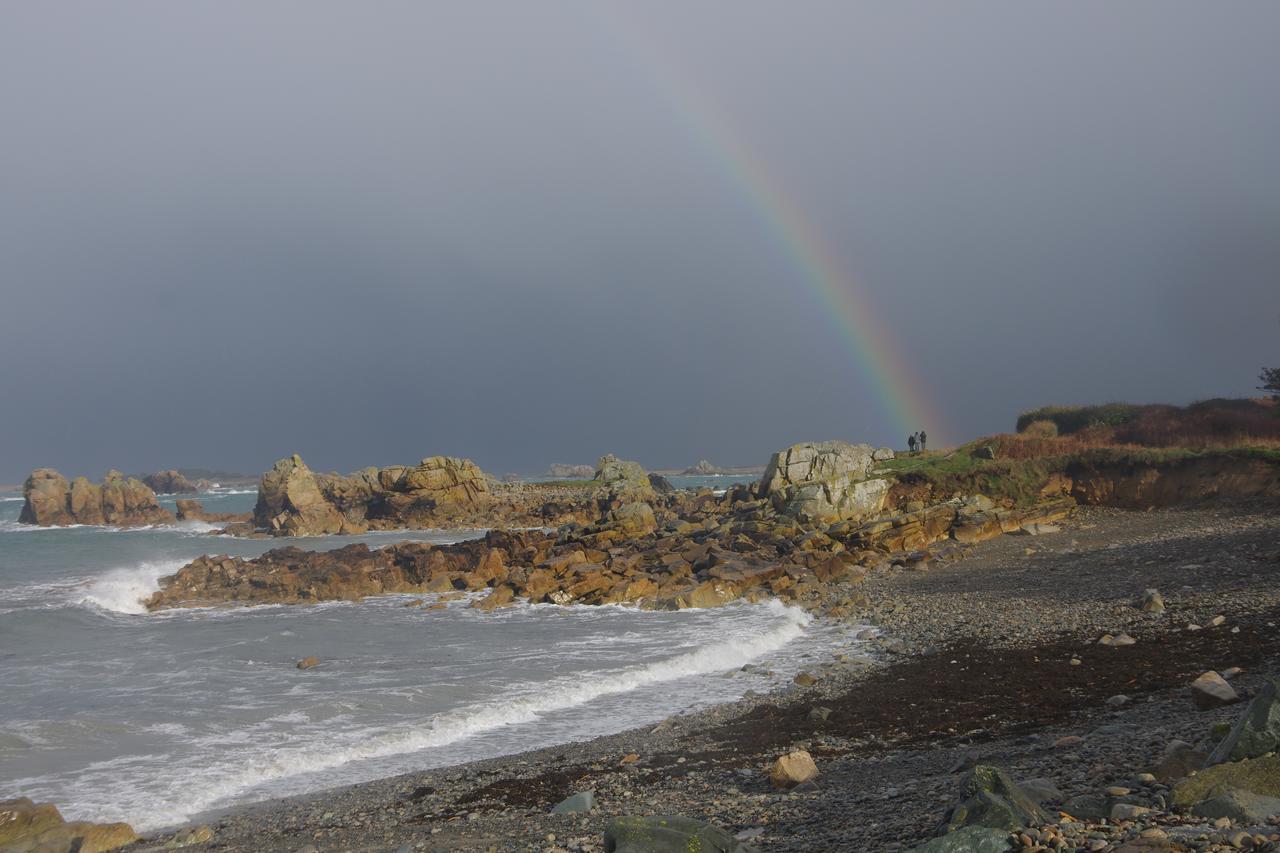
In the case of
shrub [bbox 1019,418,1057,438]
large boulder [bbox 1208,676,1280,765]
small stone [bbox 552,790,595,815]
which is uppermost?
shrub [bbox 1019,418,1057,438]

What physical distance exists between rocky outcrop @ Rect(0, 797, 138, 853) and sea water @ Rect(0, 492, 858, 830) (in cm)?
78

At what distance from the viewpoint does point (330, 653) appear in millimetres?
22797

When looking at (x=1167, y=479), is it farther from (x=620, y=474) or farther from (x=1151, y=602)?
(x=620, y=474)

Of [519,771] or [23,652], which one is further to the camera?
[23,652]

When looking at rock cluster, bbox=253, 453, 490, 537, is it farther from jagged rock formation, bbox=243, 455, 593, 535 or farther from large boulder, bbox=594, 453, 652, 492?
large boulder, bbox=594, 453, 652, 492

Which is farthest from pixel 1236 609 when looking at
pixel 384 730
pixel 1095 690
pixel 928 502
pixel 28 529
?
pixel 28 529

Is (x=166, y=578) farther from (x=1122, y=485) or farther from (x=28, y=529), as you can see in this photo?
(x=28, y=529)

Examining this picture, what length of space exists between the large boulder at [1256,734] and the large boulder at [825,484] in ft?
109

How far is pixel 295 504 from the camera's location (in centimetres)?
7550

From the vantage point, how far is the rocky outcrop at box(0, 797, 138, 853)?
392 inches

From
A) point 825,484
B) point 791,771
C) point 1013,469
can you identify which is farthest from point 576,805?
point 1013,469

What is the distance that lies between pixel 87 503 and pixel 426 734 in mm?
103988

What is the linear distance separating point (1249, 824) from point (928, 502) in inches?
1439

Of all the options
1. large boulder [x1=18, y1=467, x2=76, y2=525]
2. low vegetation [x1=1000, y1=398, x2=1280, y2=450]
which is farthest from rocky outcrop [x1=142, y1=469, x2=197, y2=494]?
low vegetation [x1=1000, y1=398, x2=1280, y2=450]
